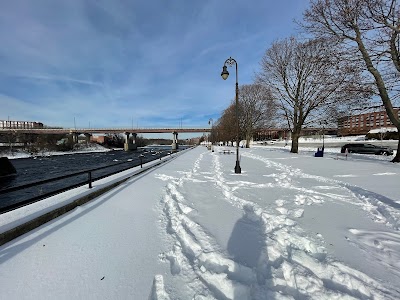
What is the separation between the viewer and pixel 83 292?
2.58 metres

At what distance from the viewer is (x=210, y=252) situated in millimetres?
3334

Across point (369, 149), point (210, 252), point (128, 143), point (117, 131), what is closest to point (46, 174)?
point (210, 252)

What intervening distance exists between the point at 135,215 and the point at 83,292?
2590mm

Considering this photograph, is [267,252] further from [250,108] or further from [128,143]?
[128,143]

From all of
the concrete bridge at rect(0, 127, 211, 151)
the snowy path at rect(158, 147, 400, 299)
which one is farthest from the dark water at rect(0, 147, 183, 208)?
the concrete bridge at rect(0, 127, 211, 151)

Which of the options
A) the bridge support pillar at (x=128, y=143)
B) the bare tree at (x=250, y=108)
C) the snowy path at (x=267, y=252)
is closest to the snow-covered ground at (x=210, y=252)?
the snowy path at (x=267, y=252)

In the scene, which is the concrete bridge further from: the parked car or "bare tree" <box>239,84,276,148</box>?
the parked car

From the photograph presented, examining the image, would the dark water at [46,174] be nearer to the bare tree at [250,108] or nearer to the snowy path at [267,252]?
the snowy path at [267,252]

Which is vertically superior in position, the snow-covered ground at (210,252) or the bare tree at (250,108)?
the bare tree at (250,108)

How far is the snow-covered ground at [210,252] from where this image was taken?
2.63 meters

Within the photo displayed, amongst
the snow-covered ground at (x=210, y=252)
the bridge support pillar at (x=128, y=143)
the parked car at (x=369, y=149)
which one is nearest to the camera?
the snow-covered ground at (x=210, y=252)

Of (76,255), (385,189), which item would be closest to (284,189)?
(385,189)

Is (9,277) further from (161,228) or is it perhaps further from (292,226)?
(292,226)

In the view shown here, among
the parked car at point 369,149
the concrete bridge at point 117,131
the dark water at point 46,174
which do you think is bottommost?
the dark water at point 46,174
